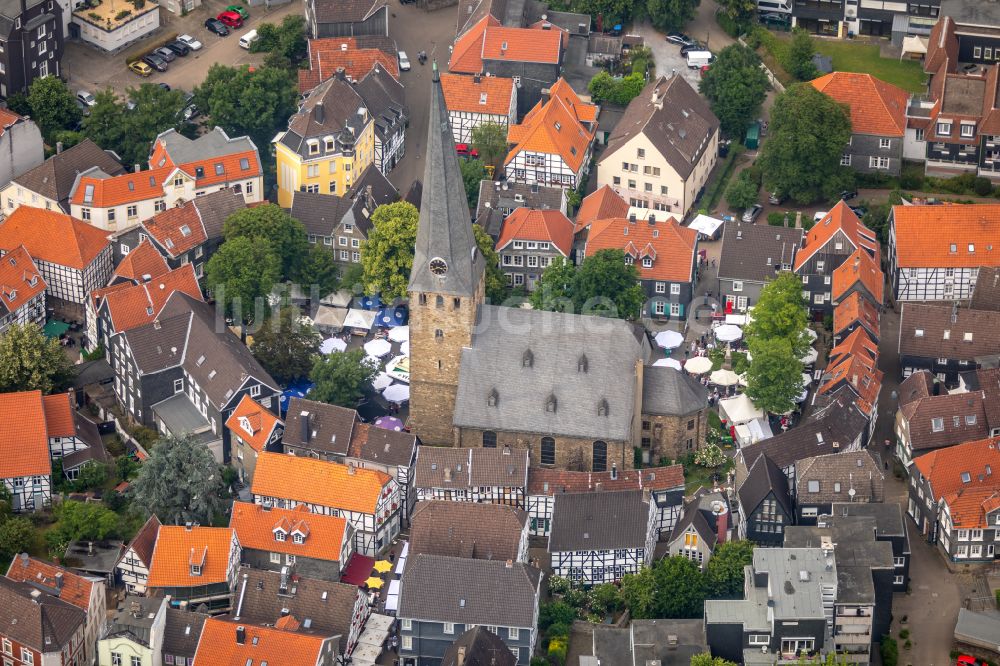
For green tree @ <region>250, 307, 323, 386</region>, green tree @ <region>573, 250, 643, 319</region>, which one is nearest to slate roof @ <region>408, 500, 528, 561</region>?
green tree @ <region>250, 307, 323, 386</region>

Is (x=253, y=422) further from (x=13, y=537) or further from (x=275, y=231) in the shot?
(x=275, y=231)

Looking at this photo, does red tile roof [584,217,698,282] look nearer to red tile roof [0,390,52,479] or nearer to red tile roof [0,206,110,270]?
red tile roof [0,206,110,270]

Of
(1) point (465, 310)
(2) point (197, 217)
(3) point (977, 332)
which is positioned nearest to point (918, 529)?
(3) point (977, 332)

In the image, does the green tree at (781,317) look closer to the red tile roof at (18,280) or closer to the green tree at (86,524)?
the green tree at (86,524)

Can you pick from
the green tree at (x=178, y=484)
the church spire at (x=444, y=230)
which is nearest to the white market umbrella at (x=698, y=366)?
the church spire at (x=444, y=230)

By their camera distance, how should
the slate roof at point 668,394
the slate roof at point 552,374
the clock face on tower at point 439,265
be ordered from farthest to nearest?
the slate roof at point 668,394 < the slate roof at point 552,374 < the clock face on tower at point 439,265

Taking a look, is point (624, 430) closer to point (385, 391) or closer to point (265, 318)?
point (385, 391)

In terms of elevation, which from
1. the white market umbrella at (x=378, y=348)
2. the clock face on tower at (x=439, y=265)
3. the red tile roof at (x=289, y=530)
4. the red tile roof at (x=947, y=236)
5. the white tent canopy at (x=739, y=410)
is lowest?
the red tile roof at (x=289, y=530)
